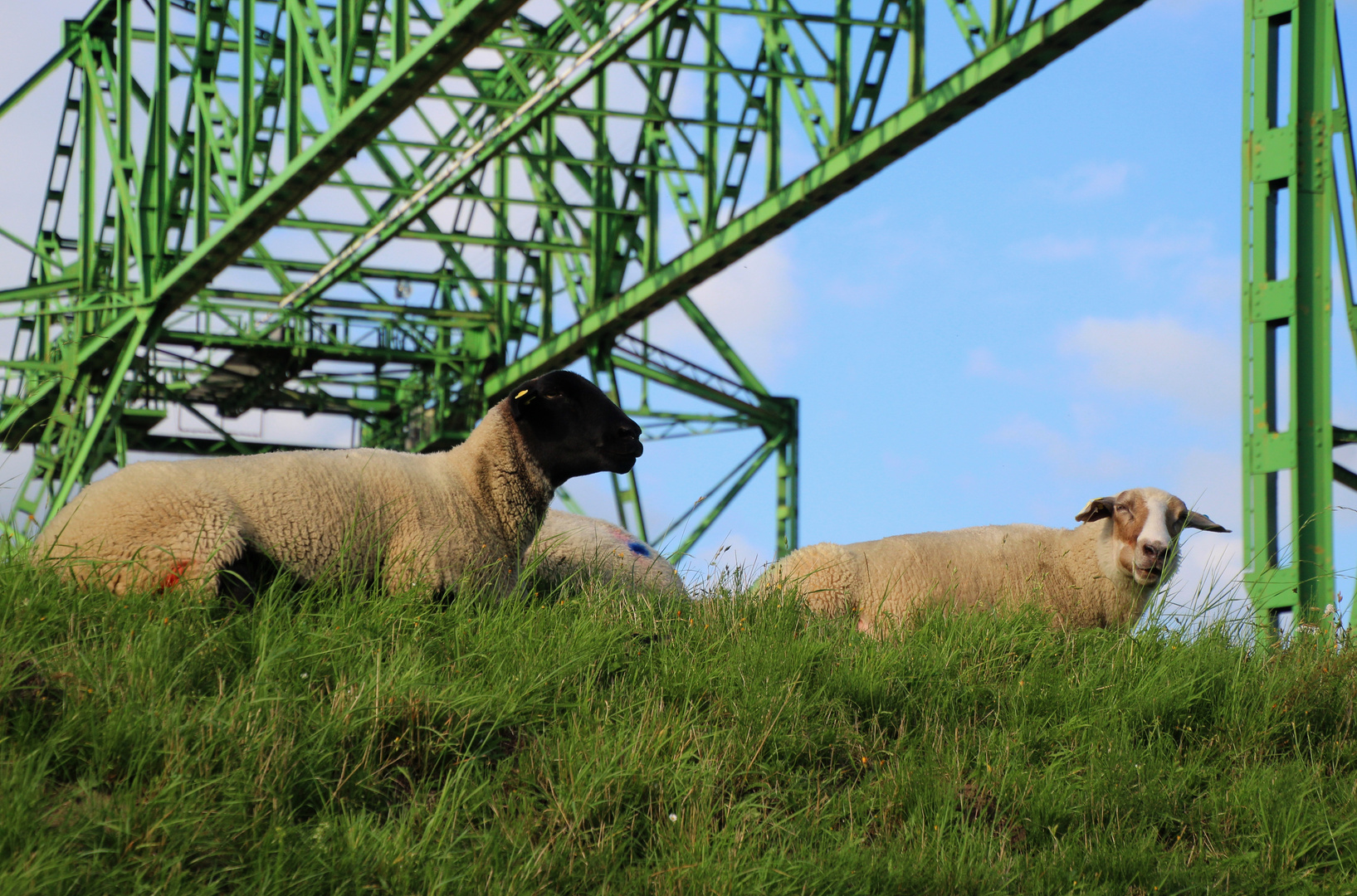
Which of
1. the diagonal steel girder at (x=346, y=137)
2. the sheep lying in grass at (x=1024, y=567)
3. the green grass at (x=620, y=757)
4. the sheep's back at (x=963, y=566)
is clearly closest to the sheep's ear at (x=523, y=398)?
the green grass at (x=620, y=757)

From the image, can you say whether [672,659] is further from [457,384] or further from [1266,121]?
[457,384]

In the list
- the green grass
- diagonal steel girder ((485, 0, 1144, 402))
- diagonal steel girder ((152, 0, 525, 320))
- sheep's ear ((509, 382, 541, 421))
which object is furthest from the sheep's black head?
diagonal steel girder ((485, 0, 1144, 402))

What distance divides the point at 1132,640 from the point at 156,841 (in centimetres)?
419

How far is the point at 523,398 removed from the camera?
22.0 feet

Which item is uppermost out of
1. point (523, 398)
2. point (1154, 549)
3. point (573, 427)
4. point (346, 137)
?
point (346, 137)

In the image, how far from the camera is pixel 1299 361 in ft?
30.5

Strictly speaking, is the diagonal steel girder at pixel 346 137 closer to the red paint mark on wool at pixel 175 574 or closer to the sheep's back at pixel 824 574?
the sheep's back at pixel 824 574

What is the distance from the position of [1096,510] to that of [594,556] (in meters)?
2.60

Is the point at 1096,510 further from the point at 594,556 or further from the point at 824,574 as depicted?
the point at 594,556

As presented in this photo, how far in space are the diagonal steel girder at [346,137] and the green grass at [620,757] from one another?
9.21 metres

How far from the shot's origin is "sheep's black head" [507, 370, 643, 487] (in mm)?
6625

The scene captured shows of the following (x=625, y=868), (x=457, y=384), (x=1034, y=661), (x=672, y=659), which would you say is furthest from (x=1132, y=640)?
(x=457, y=384)

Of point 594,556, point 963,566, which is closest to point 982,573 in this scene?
point 963,566

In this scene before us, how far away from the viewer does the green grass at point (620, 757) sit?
4.12m
